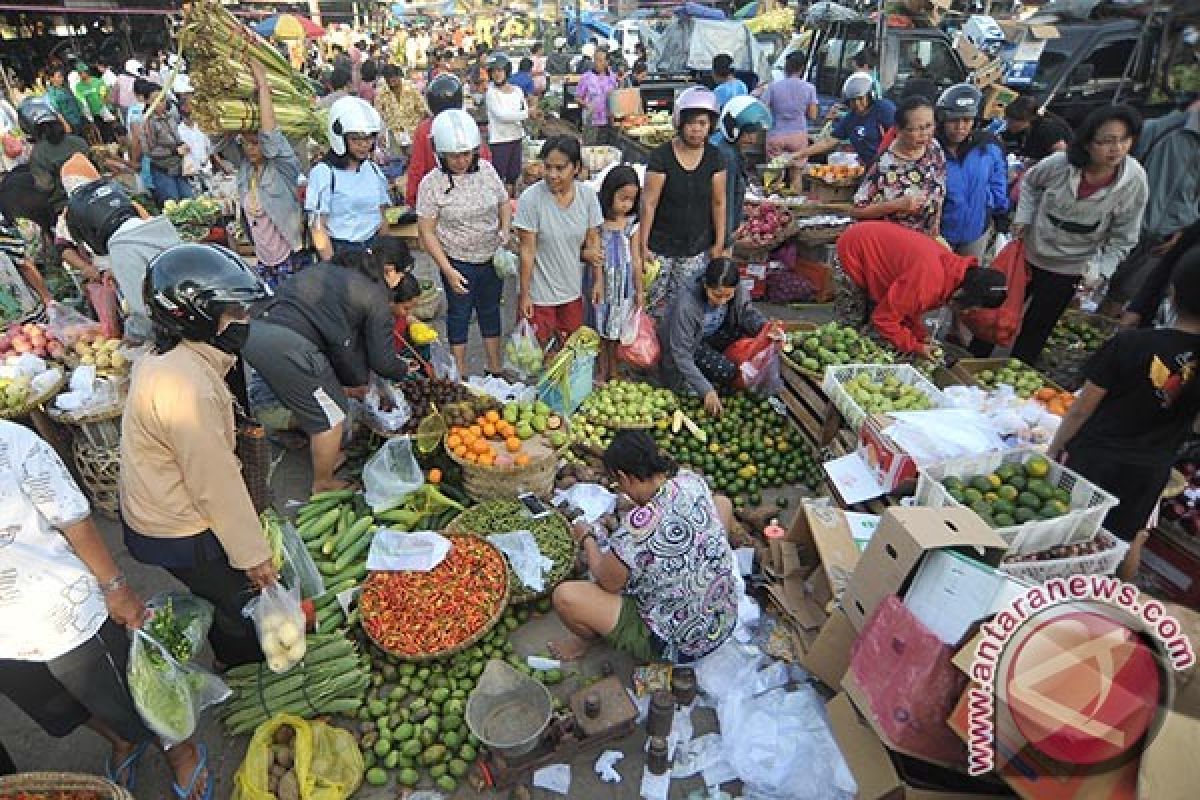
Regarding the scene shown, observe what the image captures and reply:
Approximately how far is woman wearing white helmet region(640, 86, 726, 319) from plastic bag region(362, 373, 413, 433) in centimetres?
216

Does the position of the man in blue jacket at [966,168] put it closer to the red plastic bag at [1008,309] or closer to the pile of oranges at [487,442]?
the red plastic bag at [1008,309]

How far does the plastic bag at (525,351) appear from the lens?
200 inches

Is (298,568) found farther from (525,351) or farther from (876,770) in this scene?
(876,770)

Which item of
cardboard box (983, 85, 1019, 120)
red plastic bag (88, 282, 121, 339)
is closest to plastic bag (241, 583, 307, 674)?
red plastic bag (88, 282, 121, 339)

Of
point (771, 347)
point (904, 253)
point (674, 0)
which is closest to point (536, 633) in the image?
point (771, 347)

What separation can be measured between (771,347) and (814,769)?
2.96 m

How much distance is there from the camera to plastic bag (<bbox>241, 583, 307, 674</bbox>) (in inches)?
108

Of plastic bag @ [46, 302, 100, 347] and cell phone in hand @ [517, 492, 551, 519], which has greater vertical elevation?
plastic bag @ [46, 302, 100, 347]

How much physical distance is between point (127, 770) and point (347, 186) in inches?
154

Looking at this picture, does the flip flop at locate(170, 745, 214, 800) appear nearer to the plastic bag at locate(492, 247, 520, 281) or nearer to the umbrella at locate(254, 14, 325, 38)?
the plastic bag at locate(492, 247, 520, 281)

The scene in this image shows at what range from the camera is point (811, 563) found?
366cm

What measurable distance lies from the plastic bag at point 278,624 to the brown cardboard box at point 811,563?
90.7 inches

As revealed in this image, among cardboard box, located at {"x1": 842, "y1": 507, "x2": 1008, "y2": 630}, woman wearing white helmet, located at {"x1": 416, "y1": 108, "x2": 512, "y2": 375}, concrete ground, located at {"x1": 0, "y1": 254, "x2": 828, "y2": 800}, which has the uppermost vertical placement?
woman wearing white helmet, located at {"x1": 416, "y1": 108, "x2": 512, "y2": 375}

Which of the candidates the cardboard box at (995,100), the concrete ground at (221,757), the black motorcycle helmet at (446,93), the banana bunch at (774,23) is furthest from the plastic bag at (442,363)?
the banana bunch at (774,23)
